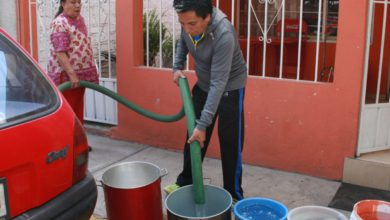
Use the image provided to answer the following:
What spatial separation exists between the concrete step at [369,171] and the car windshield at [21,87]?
267cm

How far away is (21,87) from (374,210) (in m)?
1.98

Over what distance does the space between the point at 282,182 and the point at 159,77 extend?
67.2 inches

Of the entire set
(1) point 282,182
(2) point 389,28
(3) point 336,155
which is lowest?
(1) point 282,182

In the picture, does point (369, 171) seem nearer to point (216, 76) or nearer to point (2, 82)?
point (216, 76)

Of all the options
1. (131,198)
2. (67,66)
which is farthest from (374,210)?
(67,66)

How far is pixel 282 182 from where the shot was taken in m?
4.12

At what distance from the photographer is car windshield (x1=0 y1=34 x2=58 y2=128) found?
2.30m

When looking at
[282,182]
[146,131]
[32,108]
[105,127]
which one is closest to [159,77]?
[146,131]

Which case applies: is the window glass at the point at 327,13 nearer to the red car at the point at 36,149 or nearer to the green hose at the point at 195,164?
the green hose at the point at 195,164

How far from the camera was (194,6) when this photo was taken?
108 inches

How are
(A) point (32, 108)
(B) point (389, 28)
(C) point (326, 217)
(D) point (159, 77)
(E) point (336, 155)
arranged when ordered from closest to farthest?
(A) point (32, 108), (C) point (326, 217), (E) point (336, 155), (D) point (159, 77), (B) point (389, 28)

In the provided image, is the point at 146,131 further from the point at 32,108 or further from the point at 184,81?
the point at 32,108

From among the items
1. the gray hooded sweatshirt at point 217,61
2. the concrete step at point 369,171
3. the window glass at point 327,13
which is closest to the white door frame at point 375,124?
the concrete step at point 369,171

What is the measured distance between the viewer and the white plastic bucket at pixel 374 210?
2416 millimetres
